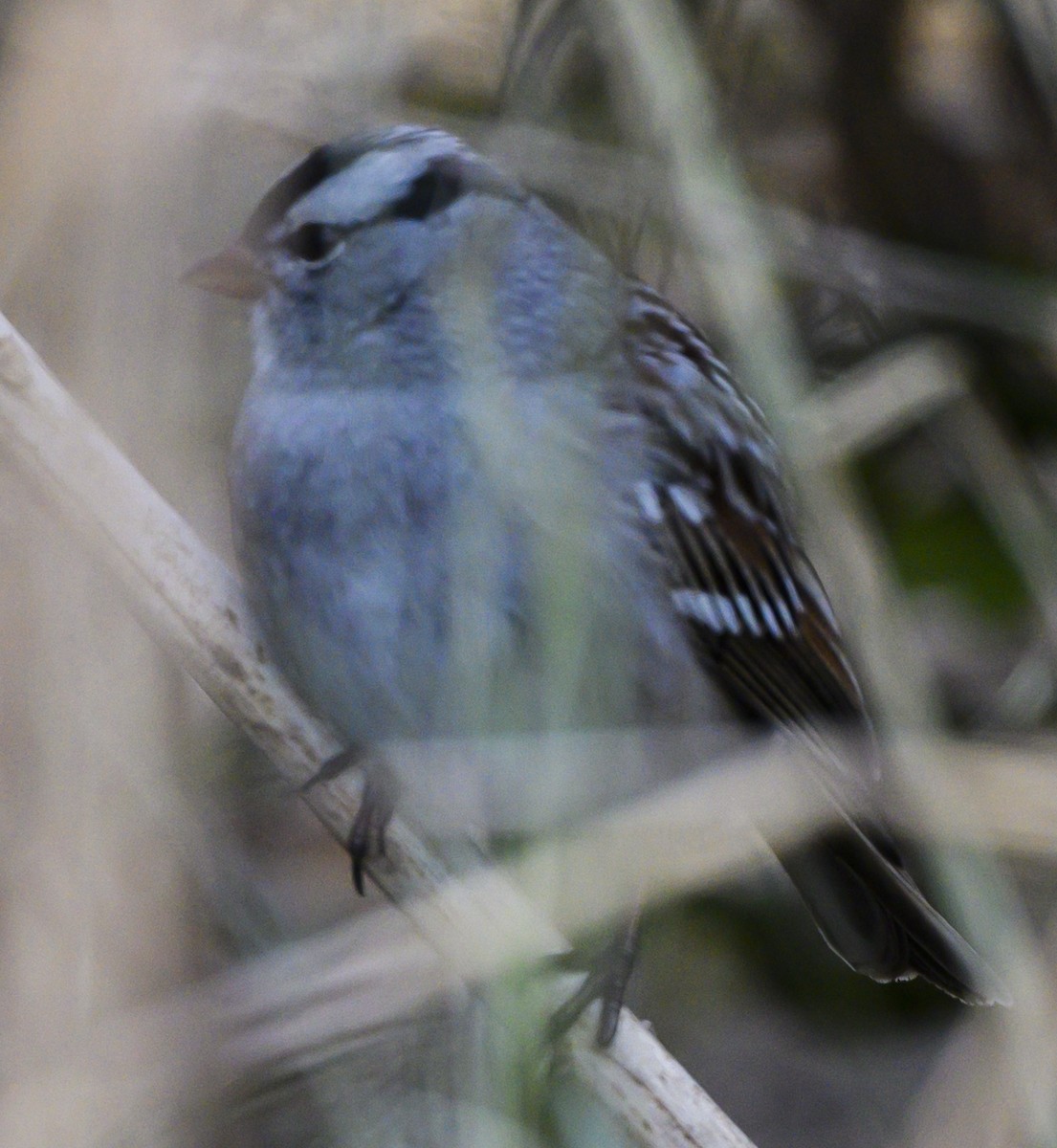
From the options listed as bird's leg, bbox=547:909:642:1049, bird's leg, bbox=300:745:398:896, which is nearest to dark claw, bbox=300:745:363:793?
bird's leg, bbox=300:745:398:896

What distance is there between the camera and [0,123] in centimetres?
122

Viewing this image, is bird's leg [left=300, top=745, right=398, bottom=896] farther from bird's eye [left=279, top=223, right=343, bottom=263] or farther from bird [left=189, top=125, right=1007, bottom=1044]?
bird's eye [left=279, top=223, right=343, bottom=263]

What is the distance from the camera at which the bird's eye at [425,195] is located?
162cm

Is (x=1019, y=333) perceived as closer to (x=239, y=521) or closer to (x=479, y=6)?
(x=479, y=6)

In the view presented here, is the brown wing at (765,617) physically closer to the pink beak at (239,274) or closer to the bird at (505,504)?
the bird at (505,504)

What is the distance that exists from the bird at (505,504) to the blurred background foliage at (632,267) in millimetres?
82

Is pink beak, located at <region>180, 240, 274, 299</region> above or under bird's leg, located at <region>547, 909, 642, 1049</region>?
above

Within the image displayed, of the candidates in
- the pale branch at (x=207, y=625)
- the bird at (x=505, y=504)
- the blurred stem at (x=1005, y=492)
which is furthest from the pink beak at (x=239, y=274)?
the blurred stem at (x=1005, y=492)

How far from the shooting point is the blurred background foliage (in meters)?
1.17

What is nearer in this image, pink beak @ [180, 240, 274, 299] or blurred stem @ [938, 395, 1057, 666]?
pink beak @ [180, 240, 274, 299]

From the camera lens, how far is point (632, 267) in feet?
6.29

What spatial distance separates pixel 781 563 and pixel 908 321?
93cm

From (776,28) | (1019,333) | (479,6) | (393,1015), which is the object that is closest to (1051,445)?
(1019,333)

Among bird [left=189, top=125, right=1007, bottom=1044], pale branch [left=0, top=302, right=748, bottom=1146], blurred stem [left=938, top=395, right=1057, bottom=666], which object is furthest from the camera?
blurred stem [left=938, top=395, right=1057, bottom=666]
